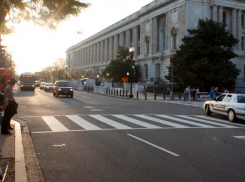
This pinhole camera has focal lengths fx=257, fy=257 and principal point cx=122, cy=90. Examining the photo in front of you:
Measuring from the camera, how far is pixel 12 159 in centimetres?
580

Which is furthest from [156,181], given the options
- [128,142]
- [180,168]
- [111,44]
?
[111,44]

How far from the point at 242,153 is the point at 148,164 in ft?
9.54

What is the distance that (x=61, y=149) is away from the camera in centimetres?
709

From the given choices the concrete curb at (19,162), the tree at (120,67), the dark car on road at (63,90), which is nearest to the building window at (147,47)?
the tree at (120,67)

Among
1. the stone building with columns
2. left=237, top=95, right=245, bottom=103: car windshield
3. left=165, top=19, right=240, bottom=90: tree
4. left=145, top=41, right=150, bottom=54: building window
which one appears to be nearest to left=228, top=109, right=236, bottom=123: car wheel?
left=237, top=95, right=245, bottom=103: car windshield

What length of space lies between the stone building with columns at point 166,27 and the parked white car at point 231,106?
124 ft

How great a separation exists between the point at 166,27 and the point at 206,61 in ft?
76.5

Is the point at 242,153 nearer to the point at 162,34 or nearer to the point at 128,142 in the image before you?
the point at 128,142

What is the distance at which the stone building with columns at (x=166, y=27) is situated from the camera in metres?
51.1

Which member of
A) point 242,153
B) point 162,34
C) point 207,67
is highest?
point 162,34

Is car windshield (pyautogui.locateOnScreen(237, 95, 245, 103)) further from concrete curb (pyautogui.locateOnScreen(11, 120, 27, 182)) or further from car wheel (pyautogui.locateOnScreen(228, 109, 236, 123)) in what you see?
concrete curb (pyautogui.locateOnScreen(11, 120, 27, 182))

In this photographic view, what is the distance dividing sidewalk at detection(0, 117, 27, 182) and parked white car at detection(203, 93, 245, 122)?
34.3 ft

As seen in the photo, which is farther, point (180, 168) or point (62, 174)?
point (180, 168)

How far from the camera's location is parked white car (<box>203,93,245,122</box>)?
13.1 metres
